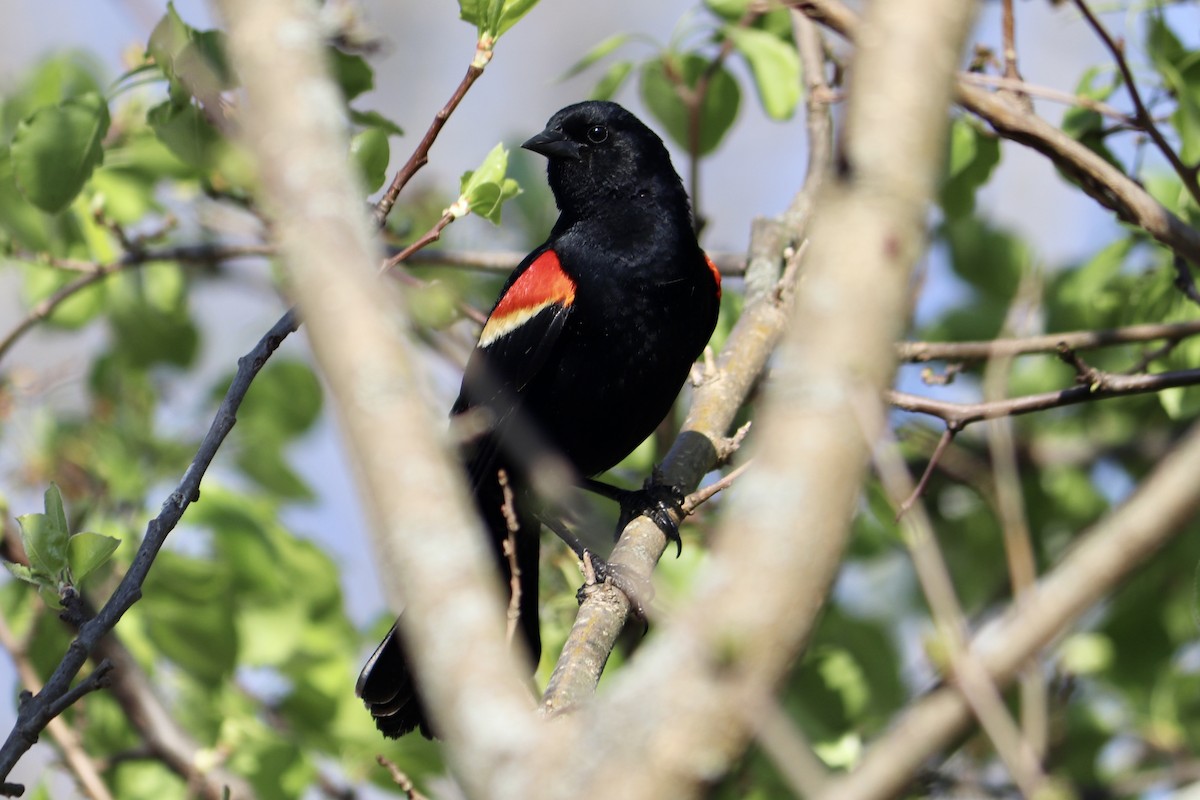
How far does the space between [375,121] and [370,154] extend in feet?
1.38

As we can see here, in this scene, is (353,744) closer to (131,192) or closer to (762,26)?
(131,192)

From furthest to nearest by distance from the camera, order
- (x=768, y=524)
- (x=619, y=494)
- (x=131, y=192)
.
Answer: (x=131, y=192) → (x=619, y=494) → (x=768, y=524)

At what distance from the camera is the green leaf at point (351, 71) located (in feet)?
10.1

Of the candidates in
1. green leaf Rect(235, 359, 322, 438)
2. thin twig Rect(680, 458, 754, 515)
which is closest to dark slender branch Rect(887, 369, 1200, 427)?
thin twig Rect(680, 458, 754, 515)

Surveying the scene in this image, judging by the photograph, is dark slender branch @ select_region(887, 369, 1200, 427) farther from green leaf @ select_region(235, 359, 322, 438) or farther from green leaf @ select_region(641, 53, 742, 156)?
green leaf @ select_region(235, 359, 322, 438)

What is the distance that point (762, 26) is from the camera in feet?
12.5

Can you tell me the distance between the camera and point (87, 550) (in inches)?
80.8

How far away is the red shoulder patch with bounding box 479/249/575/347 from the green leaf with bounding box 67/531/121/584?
5.26 ft

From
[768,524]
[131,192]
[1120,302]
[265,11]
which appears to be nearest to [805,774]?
[768,524]

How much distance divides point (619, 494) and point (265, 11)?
2416 millimetres

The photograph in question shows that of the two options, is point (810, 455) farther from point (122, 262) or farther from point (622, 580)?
point (122, 262)

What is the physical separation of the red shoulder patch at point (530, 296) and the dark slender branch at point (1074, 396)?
3.49 ft

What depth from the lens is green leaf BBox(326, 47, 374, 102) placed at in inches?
121

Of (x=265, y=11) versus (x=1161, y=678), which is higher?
(x=265, y=11)
